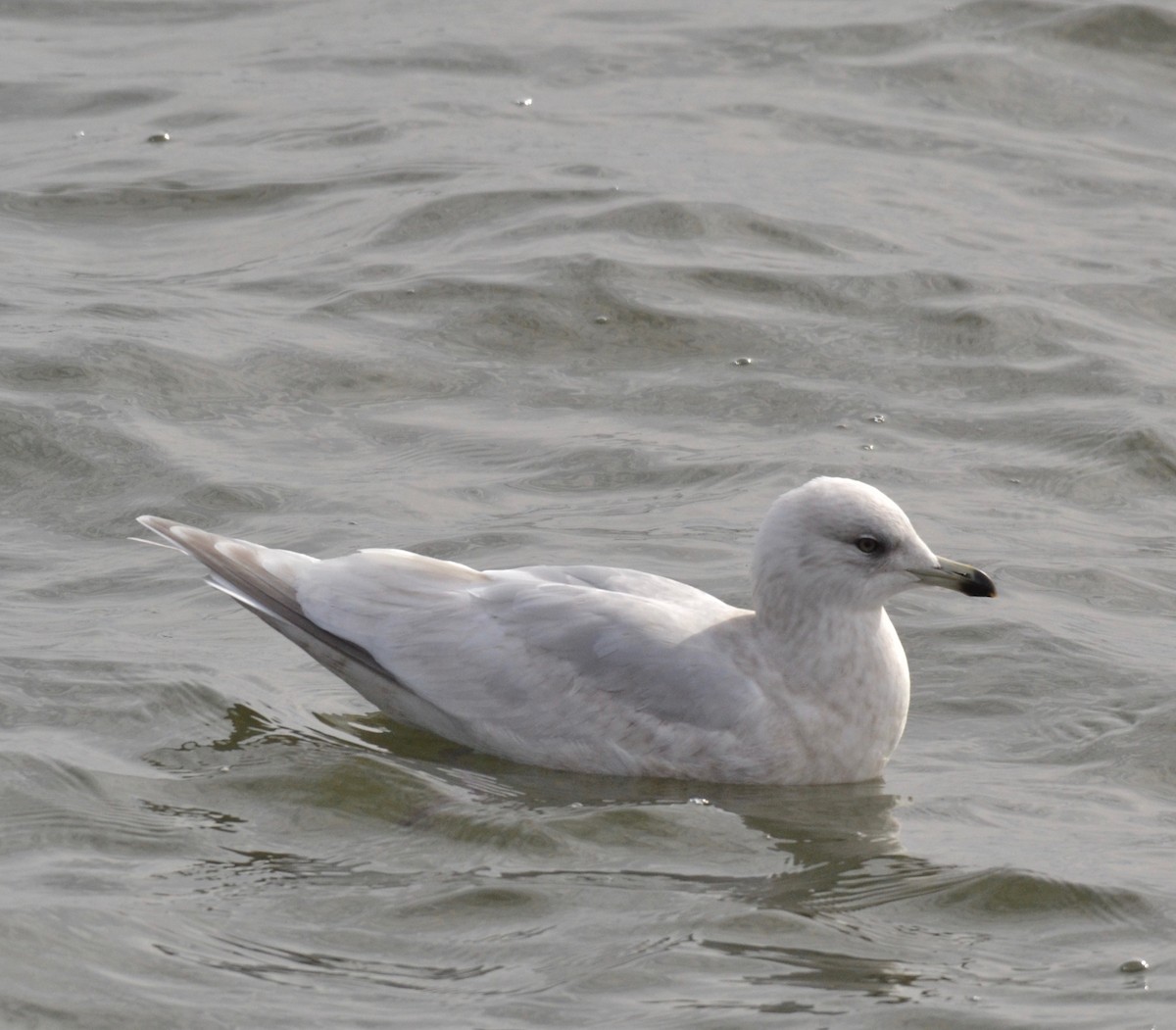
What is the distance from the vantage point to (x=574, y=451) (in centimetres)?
884

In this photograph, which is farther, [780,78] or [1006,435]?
[780,78]

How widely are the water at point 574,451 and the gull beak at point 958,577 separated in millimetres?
536

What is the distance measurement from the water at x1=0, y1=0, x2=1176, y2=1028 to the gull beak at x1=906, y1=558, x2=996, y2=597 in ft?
1.76

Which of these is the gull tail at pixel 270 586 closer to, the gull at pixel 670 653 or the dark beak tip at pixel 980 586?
the gull at pixel 670 653

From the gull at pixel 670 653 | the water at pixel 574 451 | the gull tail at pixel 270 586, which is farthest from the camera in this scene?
the gull tail at pixel 270 586

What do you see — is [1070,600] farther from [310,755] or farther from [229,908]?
[229,908]

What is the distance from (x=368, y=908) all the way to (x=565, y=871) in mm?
579

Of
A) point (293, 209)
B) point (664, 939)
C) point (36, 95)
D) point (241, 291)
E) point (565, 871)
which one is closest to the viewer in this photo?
point (664, 939)

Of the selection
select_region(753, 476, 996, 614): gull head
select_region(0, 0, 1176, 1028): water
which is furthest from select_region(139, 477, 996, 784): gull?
select_region(0, 0, 1176, 1028): water

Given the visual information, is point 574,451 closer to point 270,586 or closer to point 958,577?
point 270,586

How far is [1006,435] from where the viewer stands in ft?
30.3

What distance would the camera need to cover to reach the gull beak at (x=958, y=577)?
6594 millimetres

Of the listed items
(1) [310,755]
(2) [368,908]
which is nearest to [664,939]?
(2) [368,908]

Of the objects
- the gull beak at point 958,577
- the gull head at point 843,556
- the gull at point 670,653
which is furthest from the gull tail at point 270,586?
the gull beak at point 958,577
